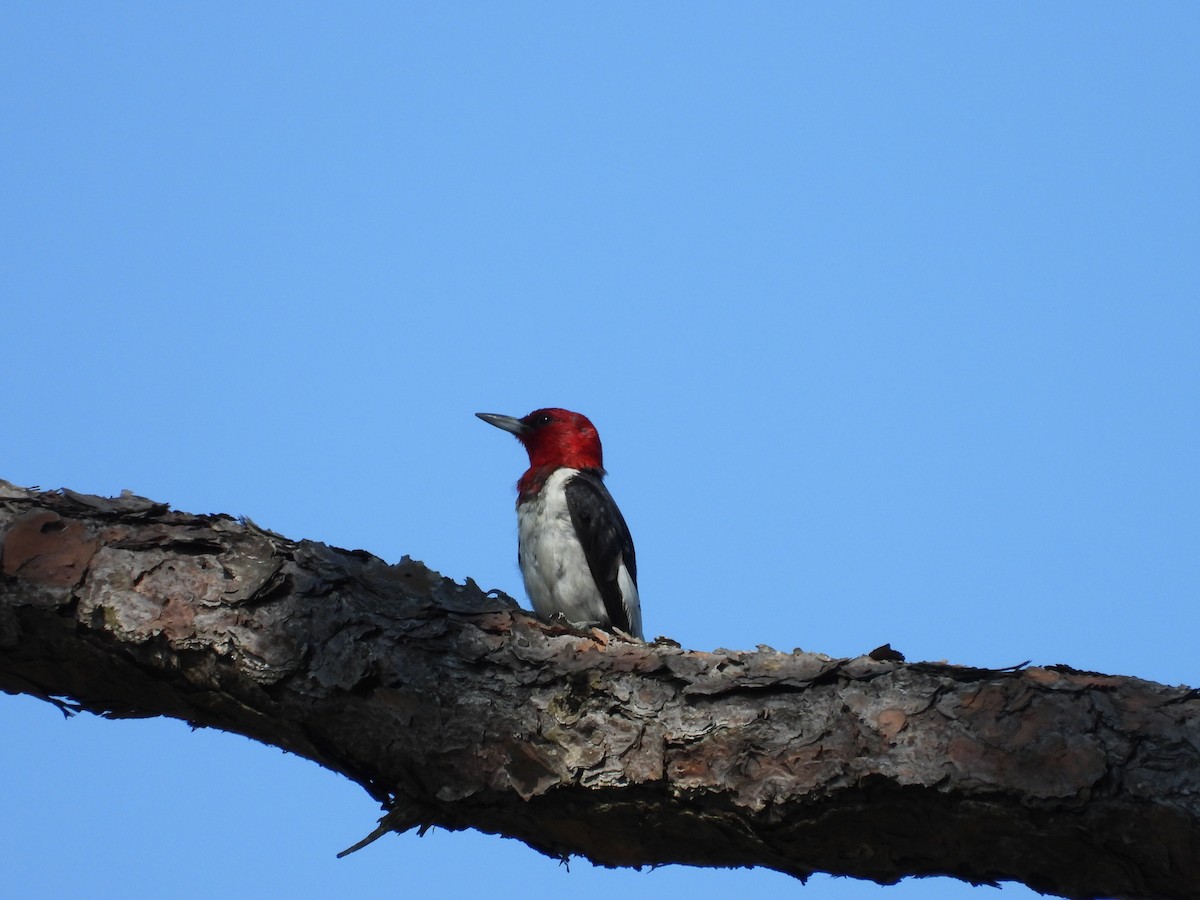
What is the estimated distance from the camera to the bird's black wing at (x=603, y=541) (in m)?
6.58

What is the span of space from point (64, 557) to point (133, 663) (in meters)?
0.36

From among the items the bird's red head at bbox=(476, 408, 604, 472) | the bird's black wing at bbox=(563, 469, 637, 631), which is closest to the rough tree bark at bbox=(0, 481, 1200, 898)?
the bird's black wing at bbox=(563, 469, 637, 631)

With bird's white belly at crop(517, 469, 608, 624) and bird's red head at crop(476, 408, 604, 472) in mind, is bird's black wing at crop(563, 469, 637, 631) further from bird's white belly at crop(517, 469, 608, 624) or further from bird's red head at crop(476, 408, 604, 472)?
bird's red head at crop(476, 408, 604, 472)

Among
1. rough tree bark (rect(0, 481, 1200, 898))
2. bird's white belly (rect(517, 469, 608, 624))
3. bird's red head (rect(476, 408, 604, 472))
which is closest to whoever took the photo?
rough tree bark (rect(0, 481, 1200, 898))

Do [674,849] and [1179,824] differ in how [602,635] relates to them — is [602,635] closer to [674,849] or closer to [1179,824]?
[674,849]

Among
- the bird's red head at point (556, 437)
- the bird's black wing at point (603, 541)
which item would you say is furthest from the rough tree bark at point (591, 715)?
the bird's red head at point (556, 437)

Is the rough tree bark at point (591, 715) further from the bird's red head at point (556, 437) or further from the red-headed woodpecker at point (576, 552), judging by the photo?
the bird's red head at point (556, 437)

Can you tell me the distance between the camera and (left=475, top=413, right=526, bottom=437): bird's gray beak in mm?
7922

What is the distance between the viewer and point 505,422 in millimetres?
7949

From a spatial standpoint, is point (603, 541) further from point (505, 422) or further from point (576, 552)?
point (505, 422)

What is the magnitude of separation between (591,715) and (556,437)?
4528mm

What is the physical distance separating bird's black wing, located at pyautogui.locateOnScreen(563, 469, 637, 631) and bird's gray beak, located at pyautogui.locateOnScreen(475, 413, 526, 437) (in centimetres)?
113

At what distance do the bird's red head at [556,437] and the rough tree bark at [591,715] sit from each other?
3886 mm

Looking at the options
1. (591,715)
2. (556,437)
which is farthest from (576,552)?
(591,715)
